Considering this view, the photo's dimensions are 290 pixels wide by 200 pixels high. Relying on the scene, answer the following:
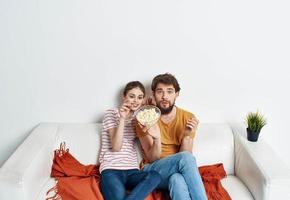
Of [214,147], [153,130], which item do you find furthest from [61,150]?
[214,147]

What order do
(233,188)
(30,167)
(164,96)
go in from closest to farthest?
(30,167), (233,188), (164,96)

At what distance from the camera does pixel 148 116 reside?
208 cm

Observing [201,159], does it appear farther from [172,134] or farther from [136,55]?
[136,55]

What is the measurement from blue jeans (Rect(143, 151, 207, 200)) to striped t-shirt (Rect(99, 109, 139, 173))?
0.14 metres

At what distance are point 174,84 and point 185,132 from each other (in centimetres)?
32

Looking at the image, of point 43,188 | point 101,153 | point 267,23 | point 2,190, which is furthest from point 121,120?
point 267,23

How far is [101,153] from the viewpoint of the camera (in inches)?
90.4

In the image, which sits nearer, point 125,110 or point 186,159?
point 186,159

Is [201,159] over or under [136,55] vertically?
under

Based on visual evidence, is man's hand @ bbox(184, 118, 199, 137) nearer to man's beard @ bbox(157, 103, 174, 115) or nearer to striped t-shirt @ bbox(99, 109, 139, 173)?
man's beard @ bbox(157, 103, 174, 115)

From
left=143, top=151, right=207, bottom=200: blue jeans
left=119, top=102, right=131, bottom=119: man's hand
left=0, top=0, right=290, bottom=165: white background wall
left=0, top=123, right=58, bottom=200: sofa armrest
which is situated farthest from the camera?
left=0, top=0, right=290, bottom=165: white background wall

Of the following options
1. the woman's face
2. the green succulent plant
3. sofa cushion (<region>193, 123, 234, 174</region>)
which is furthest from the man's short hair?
the green succulent plant

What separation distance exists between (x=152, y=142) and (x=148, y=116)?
196 mm

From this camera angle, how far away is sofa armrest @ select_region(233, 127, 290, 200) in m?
1.84
